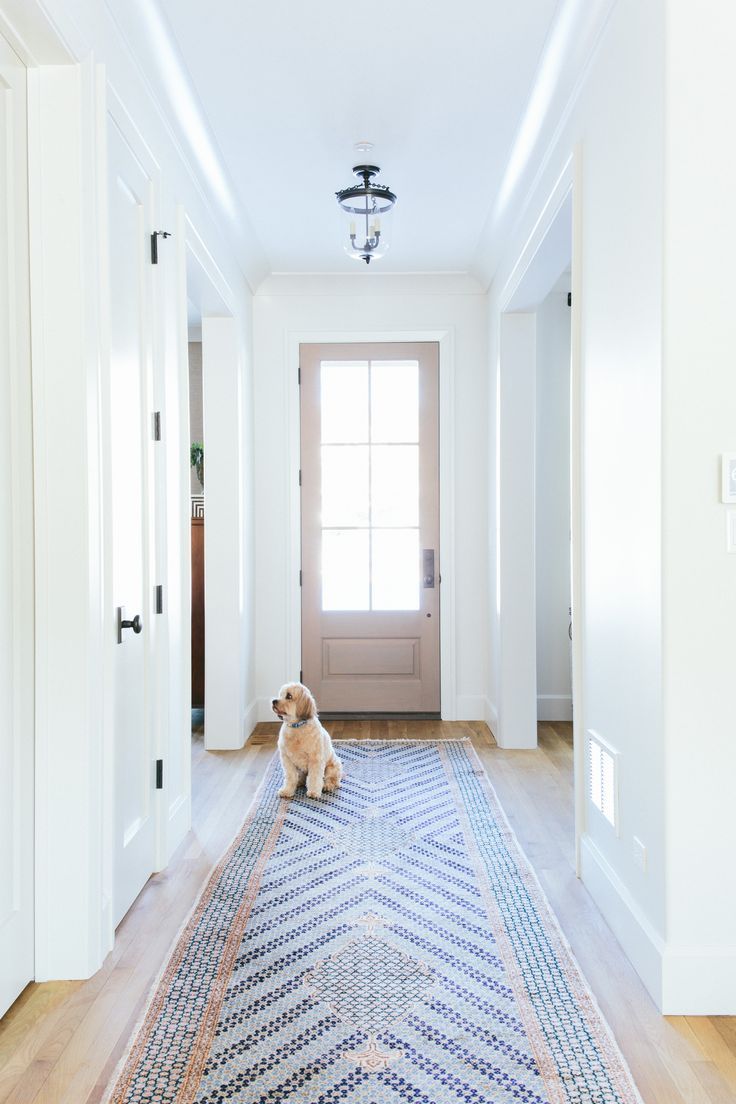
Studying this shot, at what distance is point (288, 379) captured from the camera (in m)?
4.96

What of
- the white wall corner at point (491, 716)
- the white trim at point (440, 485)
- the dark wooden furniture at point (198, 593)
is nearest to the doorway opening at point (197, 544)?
the dark wooden furniture at point (198, 593)

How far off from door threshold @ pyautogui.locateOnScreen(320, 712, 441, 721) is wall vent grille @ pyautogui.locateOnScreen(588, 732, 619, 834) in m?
2.47

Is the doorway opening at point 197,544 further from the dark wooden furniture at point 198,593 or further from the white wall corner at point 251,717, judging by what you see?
the white wall corner at point 251,717

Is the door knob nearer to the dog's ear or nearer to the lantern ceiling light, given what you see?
the dog's ear

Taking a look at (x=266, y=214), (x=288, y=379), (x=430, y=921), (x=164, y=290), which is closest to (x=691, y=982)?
(x=430, y=921)

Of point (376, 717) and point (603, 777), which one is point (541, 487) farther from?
point (603, 777)

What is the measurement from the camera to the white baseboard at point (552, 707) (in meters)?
4.98

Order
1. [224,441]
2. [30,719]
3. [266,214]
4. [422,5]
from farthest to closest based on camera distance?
[224,441] → [266,214] → [422,5] → [30,719]

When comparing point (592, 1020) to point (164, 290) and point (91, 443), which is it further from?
point (164, 290)

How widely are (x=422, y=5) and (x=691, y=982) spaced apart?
269 cm

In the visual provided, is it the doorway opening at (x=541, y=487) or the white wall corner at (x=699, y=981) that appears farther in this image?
the doorway opening at (x=541, y=487)

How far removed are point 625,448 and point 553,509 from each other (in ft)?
9.24

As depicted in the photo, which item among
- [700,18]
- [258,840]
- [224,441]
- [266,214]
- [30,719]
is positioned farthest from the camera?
[224,441]

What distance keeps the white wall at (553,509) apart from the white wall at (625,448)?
2220 millimetres
